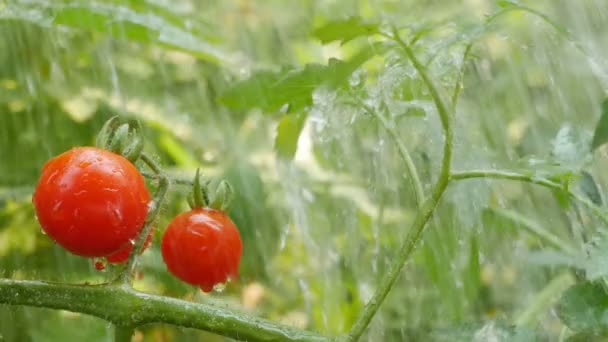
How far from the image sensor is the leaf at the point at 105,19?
4.00ft

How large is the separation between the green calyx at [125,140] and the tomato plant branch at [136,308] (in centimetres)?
16

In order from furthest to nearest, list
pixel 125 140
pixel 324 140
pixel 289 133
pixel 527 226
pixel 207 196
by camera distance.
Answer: pixel 324 140 → pixel 527 226 → pixel 289 133 → pixel 207 196 → pixel 125 140

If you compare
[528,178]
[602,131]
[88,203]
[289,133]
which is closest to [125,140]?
[88,203]

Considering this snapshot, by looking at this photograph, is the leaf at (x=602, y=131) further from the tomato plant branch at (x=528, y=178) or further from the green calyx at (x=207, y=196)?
the green calyx at (x=207, y=196)

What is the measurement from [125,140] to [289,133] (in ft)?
0.94

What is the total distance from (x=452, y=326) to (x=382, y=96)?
31 cm

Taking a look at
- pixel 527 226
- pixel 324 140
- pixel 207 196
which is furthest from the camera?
pixel 324 140

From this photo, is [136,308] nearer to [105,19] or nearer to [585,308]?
→ [585,308]

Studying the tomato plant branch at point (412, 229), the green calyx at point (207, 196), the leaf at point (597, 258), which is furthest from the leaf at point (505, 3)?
the green calyx at point (207, 196)

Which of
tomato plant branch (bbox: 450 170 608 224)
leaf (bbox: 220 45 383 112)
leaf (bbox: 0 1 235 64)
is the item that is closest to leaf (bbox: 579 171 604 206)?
tomato plant branch (bbox: 450 170 608 224)

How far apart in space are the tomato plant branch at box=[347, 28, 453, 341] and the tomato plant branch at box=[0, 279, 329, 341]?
40 millimetres

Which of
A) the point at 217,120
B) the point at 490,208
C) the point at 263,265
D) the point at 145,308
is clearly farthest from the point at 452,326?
the point at 217,120

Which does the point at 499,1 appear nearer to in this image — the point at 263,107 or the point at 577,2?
the point at 263,107

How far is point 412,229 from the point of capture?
0.74 m
